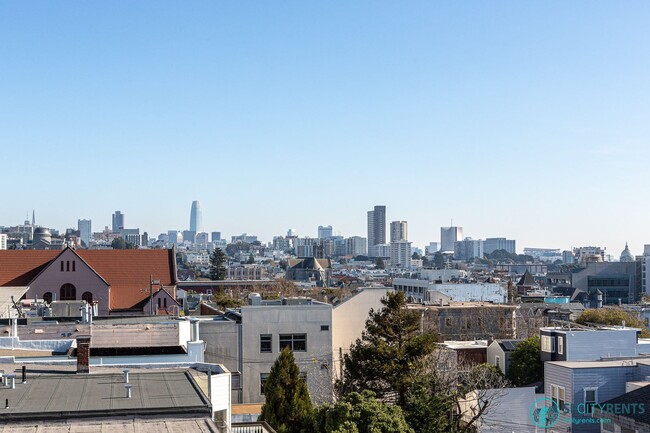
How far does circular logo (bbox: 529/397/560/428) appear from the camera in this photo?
37000 millimetres

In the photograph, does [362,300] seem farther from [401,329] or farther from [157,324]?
[157,324]

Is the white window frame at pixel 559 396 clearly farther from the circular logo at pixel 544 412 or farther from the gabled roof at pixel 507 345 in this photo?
the gabled roof at pixel 507 345

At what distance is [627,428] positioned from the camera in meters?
31.9

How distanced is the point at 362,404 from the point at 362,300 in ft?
81.7

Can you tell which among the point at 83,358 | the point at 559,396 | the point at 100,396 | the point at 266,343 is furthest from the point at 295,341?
the point at 100,396

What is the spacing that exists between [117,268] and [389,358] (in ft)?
111

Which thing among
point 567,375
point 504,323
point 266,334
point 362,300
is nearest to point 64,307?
point 266,334

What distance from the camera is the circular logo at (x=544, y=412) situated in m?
37.0

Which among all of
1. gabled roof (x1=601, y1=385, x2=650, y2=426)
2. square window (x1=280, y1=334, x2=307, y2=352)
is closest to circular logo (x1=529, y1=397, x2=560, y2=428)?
gabled roof (x1=601, y1=385, x2=650, y2=426)

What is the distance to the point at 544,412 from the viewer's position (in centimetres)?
3819

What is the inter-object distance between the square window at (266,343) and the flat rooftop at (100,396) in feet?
64.5

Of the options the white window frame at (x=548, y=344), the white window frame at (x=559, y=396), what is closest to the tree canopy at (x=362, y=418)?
the white window frame at (x=559, y=396)

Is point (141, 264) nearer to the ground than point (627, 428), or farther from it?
farther from it

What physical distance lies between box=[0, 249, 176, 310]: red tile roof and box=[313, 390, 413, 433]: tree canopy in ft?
125
